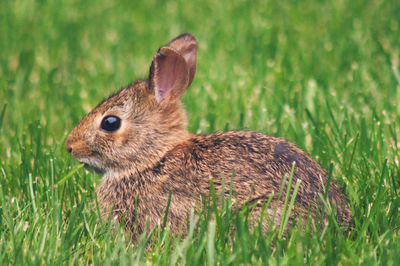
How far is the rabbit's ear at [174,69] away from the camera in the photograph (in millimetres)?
4191

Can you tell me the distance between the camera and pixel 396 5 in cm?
788

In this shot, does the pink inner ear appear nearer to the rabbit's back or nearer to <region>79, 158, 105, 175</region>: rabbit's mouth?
the rabbit's back

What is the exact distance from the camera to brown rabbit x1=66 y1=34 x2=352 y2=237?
12.1 ft

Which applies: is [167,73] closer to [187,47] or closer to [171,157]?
[187,47]

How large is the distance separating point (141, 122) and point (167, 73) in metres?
0.38

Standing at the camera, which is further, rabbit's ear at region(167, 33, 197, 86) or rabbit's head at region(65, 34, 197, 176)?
rabbit's ear at region(167, 33, 197, 86)

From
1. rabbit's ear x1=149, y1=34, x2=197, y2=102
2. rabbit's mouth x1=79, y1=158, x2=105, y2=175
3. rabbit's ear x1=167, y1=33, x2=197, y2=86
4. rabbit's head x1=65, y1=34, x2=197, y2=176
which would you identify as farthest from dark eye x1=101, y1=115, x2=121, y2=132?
rabbit's ear x1=167, y1=33, x2=197, y2=86

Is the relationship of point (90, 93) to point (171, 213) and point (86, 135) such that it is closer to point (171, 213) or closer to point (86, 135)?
point (86, 135)

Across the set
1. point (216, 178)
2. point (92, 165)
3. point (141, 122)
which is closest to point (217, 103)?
point (141, 122)

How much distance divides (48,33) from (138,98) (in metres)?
3.87

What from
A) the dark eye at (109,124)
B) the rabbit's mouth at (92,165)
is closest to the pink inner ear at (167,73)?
the dark eye at (109,124)

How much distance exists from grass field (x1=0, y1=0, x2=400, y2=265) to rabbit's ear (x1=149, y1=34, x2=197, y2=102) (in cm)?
85

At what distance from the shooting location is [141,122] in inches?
167

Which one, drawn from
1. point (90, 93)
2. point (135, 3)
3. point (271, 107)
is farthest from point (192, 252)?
point (135, 3)
